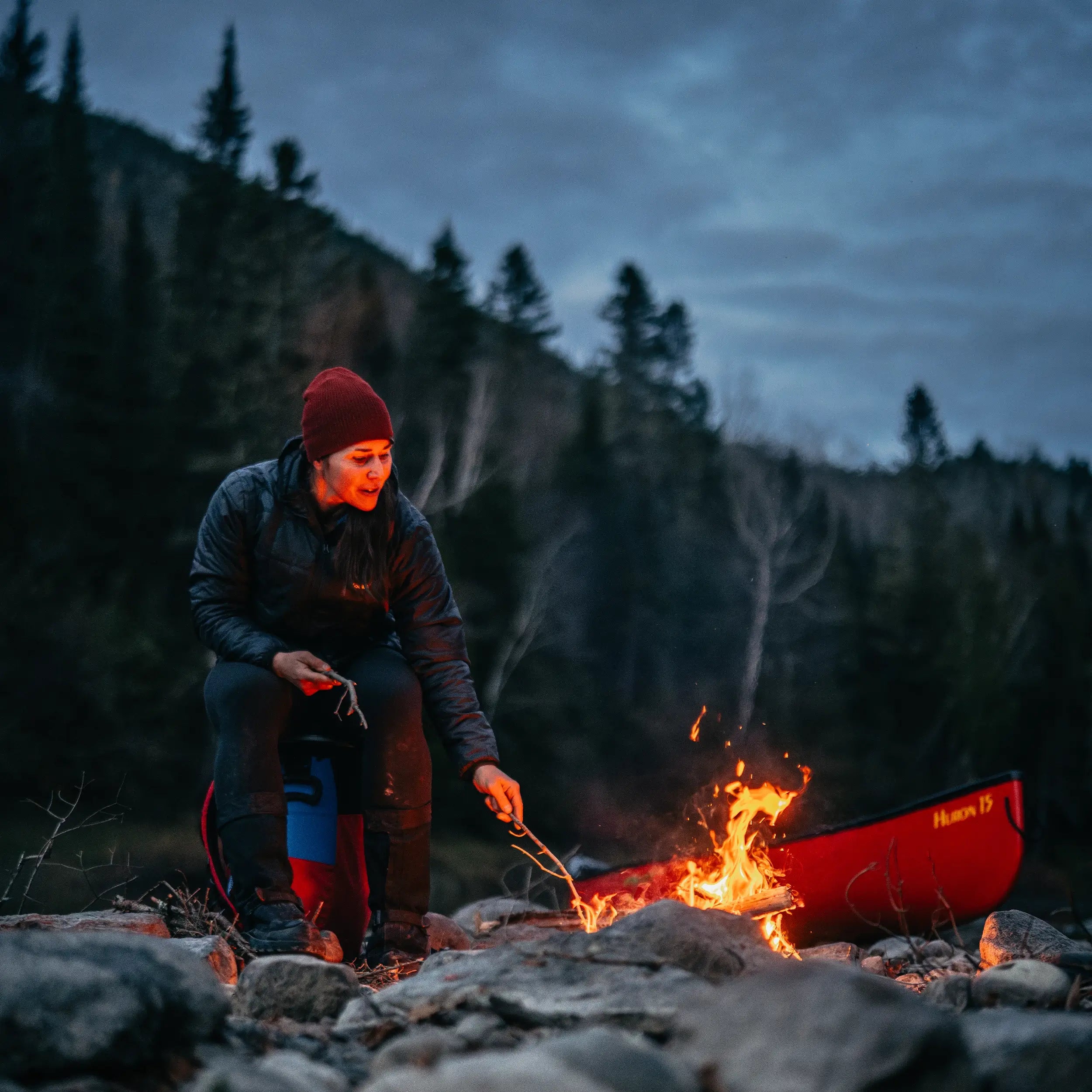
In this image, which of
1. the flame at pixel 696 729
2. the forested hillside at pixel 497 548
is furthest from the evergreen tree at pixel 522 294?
the flame at pixel 696 729

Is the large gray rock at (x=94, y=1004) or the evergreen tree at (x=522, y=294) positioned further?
the evergreen tree at (x=522, y=294)

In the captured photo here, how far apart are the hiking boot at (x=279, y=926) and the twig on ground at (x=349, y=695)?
50cm

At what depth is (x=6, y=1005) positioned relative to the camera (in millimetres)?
1769

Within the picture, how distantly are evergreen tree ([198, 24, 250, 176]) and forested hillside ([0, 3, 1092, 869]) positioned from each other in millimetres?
112

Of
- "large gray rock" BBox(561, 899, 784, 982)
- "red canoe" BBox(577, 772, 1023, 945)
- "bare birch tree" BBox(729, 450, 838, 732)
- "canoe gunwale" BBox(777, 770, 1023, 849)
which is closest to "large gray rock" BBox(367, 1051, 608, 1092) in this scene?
"large gray rock" BBox(561, 899, 784, 982)

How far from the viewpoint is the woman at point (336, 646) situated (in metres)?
3.23

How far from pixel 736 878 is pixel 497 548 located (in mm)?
20619

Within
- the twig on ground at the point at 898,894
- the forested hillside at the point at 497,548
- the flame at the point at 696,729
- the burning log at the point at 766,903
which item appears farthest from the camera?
the forested hillside at the point at 497,548

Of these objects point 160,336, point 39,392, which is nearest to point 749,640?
point 160,336

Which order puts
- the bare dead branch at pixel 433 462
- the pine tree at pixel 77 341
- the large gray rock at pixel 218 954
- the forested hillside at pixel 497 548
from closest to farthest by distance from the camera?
the large gray rock at pixel 218 954 < the forested hillside at pixel 497 548 < the bare dead branch at pixel 433 462 < the pine tree at pixel 77 341

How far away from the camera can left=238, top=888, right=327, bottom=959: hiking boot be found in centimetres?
301

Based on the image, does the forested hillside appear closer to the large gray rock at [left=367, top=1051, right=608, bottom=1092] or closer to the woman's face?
the woman's face

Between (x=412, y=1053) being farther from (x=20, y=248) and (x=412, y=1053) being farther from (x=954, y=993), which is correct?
(x=20, y=248)

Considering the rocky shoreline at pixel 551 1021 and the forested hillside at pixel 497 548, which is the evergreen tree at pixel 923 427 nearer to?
the forested hillside at pixel 497 548
